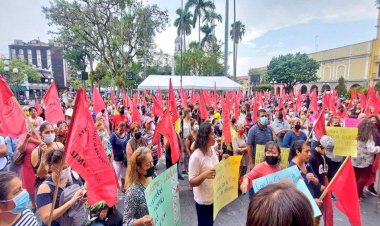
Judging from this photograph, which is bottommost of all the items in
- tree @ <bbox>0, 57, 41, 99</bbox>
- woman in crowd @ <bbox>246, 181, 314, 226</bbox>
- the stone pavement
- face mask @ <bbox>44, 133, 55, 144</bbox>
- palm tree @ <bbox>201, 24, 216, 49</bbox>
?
the stone pavement

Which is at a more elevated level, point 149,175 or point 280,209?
point 280,209

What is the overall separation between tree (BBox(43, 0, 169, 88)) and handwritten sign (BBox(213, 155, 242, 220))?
19.6m

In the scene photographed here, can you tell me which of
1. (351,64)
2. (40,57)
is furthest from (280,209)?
(40,57)

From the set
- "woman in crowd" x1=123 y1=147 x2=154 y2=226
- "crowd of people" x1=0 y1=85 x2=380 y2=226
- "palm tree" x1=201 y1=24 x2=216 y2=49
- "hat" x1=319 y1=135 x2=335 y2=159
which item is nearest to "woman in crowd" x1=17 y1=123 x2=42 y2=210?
"crowd of people" x1=0 y1=85 x2=380 y2=226

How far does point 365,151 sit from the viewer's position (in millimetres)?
4879

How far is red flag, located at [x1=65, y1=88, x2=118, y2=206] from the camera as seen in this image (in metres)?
2.15

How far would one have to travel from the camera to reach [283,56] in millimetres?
46875

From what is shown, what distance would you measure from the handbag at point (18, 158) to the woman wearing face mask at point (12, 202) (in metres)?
2.54

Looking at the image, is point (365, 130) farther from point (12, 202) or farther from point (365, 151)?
point (12, 202)

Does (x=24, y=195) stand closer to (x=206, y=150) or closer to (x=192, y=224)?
(x=206, y=150)

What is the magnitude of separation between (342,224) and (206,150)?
119 inches

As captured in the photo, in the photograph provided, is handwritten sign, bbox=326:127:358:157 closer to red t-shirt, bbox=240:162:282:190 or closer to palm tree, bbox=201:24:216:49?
red t-shirt, bbox=240:162:282:190

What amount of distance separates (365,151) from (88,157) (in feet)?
16.6

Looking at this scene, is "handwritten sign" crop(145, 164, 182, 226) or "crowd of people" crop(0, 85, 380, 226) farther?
"handwritten sign" crop(145, 164, 182, 226)
